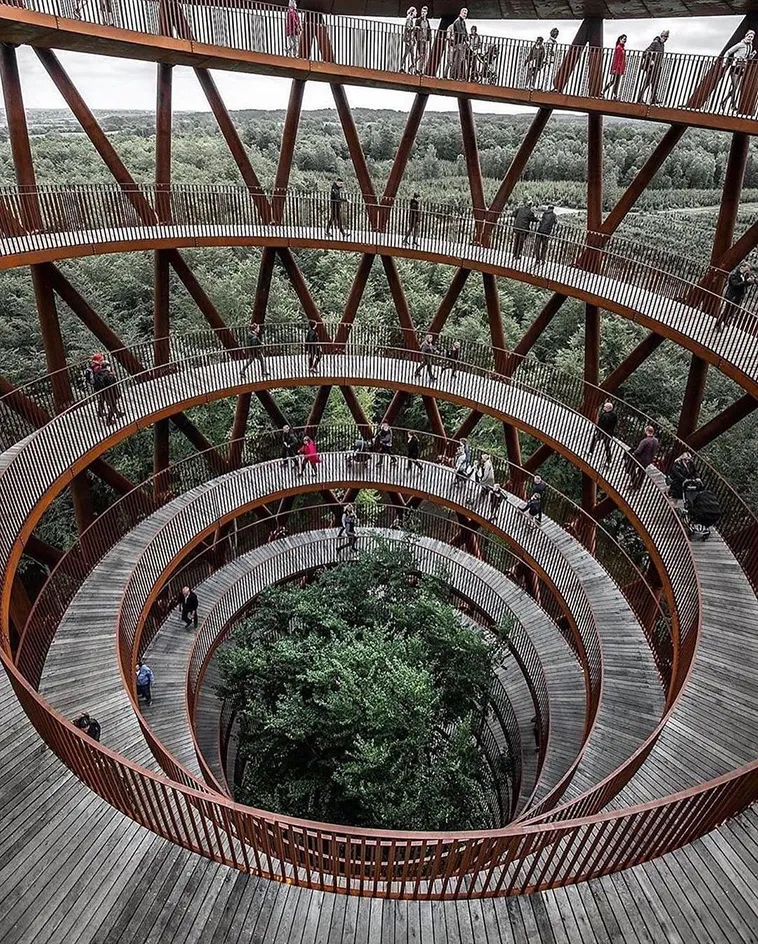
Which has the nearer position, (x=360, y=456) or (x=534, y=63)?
(x=534, y=63)

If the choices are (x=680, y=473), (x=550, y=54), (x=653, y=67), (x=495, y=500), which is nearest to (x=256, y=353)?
(x=495, y=500)

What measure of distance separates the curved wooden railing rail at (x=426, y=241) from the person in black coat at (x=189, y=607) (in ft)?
33.7

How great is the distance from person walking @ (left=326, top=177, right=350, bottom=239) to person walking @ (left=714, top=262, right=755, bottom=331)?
38.6 feet

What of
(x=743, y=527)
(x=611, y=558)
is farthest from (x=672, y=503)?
(x=611, y=558)

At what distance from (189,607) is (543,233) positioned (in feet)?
52.2

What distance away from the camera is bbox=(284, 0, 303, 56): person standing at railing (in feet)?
57.8

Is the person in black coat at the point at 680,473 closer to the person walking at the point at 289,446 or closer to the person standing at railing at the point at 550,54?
the person standing at railing at the point at 550,54

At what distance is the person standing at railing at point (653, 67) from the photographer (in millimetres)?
16281

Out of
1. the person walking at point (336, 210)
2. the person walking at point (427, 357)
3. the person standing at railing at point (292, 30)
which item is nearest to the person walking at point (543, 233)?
the person walking at point (427, 357)

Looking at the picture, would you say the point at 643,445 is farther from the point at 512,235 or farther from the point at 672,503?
the point at 512,235

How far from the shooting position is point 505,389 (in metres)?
23.6

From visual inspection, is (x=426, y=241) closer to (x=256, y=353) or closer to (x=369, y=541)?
(x=256, y=353)

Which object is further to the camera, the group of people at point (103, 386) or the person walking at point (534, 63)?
the group of people at point (103, 386)

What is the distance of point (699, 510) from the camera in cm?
1750
